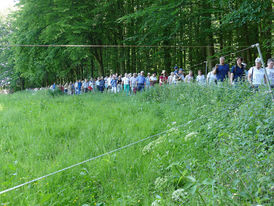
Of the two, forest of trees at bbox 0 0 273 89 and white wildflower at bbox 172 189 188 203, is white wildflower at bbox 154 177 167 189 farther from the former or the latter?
forest of trees at bbox 0 0 273 89

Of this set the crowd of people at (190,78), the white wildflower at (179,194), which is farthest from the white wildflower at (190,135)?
the crowd of people at (190,78)

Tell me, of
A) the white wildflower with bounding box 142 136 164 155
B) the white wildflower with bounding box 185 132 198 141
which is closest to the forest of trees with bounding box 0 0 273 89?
the white wildflower with bounding box 185 132 198 141

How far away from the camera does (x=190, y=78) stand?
1069cm

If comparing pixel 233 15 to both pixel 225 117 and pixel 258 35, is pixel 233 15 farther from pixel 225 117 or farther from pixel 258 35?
pixel 225 117

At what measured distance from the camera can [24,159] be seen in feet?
13.1

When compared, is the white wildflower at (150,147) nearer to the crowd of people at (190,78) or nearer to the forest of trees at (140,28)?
the crowd of people at (190,78)

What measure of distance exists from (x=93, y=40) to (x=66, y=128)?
14.9m

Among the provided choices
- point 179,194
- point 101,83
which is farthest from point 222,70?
point 101,83

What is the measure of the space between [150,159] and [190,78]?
24.8 ft

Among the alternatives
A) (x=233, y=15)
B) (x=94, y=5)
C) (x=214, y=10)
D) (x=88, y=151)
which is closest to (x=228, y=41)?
(x=214, y=10)

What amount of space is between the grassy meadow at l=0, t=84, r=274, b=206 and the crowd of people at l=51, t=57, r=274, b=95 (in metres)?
1.27

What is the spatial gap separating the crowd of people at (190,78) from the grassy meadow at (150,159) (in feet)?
4.15

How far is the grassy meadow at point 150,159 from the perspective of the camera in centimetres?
230

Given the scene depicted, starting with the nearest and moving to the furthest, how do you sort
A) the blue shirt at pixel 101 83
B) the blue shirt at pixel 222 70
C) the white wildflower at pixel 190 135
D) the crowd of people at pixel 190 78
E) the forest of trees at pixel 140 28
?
the white wildflower at pixel 190 135 < the crowd of people at pixel 190 78 < the blue shirt at pixel 222 70 < the forest of trees at pixel 140 28 < the blue shirt at pixel 101 83
